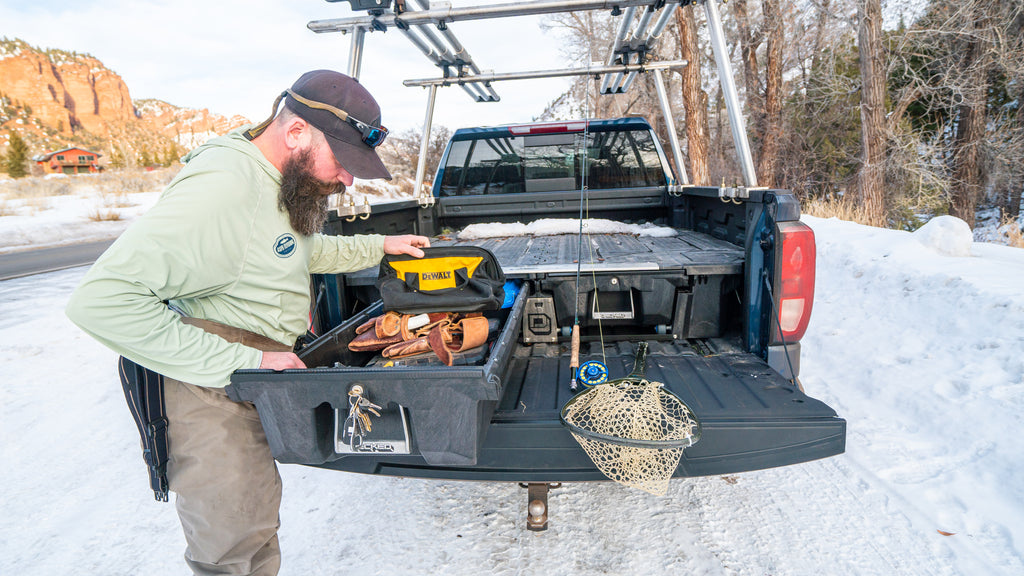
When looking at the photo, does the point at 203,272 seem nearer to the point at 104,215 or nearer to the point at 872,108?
the point at 872,108

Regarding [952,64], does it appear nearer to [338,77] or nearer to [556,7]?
[556,7]

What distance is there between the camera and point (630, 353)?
2.80m

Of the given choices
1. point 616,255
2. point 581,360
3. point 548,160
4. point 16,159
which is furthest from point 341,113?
point 16,159

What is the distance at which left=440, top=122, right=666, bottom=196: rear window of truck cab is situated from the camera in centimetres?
500

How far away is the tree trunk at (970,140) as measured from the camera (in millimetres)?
13219

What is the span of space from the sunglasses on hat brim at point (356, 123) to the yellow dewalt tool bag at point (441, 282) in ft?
1.94

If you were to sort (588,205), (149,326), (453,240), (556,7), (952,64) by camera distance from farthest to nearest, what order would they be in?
(952,64)
(588,205)
(453,240)
(556,7)
(149,326)

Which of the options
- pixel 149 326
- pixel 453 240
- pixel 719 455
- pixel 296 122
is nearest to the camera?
pixel 149 326

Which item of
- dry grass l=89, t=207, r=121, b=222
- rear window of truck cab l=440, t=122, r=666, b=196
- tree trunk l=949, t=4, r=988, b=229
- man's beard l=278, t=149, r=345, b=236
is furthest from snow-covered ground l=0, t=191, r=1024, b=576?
dry grass l=89, t=207, r=121, b=222

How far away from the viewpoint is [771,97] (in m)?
17.2

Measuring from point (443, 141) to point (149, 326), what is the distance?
2289 cm

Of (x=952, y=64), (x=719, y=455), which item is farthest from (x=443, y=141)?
(x=719, y=455)

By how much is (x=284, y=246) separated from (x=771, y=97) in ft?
61.1

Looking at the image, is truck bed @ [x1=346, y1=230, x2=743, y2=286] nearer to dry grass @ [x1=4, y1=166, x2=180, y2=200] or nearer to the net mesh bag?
the net mesh bag
